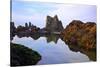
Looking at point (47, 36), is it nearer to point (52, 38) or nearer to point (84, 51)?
point (52, 38)

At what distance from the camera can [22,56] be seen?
2.23m

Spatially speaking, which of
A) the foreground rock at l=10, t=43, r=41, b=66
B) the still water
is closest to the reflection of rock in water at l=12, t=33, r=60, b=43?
the still water

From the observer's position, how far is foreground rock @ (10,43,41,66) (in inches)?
86.5

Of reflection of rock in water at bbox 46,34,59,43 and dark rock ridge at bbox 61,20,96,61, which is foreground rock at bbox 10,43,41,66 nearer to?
reflection of rock in water at bbox 46,34,59,43

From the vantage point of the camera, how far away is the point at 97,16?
8.30ft

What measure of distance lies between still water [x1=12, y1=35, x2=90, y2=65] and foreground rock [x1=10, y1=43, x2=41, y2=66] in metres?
0.04

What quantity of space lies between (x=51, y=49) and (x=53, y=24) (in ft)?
0.95

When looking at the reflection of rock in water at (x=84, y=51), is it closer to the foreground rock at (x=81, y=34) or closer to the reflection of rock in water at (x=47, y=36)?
the foreground rock at (x=81, y=34)

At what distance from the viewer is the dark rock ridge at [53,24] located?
7.64ft

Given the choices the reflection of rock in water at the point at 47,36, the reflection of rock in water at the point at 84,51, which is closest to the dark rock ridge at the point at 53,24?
the reflection of rock in water at the point at 47,36

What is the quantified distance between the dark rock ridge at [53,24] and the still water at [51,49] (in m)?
0.09
